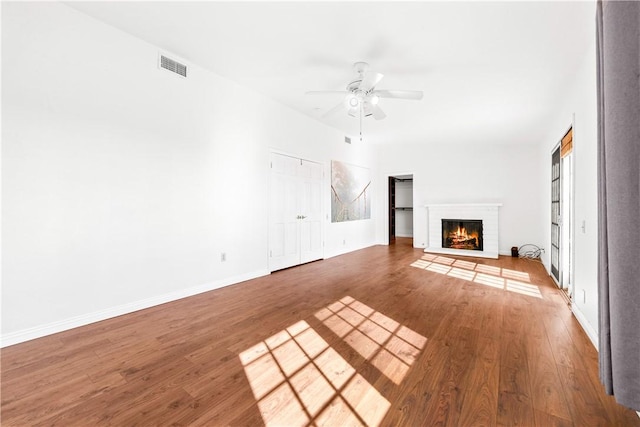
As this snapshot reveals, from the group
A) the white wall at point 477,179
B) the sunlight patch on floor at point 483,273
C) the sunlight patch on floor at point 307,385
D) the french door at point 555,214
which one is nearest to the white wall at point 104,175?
the sunlight patch on floor at point 307,385

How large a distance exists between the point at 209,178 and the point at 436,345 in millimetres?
3276

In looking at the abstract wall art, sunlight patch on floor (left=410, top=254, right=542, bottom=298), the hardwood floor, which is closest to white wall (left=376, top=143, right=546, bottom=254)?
the abstract wall art

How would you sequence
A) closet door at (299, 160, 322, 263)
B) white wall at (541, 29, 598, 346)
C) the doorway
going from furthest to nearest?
the doorway
closet door at (299, 160, 322, 263)
white wall at (541, 29, 598, 346)

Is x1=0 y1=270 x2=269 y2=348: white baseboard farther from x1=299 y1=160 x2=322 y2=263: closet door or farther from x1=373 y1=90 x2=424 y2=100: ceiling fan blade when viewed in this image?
x1=373 y1=90 x2=424 y2=100: ceiling fan blade

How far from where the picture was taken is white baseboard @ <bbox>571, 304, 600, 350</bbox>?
2352 millimetres

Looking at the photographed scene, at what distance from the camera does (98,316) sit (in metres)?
2.85

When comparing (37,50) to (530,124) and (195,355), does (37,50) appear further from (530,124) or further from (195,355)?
(530,124)

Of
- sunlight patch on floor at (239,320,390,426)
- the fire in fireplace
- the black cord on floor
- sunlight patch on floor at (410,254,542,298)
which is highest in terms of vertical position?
the fire in fireplace

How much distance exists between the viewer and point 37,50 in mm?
2516

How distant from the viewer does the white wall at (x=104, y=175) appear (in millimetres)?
2436

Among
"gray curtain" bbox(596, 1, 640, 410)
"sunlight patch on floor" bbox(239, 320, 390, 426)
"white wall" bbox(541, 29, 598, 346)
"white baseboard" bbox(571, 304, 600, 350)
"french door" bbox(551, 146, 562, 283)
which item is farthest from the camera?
"french door" bbox(551, 146, 562, 283)

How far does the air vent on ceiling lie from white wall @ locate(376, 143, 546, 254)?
5.94 metres

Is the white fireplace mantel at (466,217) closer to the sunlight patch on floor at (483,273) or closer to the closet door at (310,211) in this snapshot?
the sunlight patch on floor at (483,273)

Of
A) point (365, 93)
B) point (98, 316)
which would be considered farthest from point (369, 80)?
point (98, 316)
